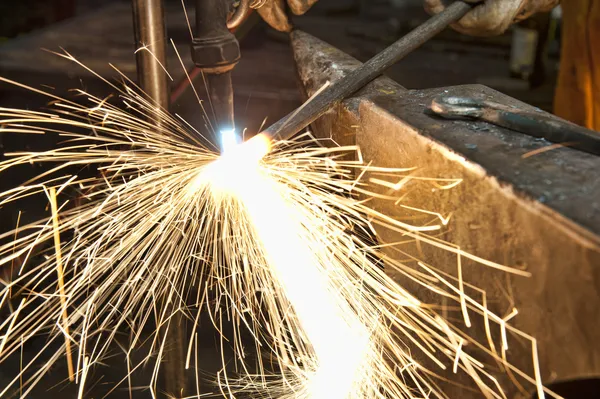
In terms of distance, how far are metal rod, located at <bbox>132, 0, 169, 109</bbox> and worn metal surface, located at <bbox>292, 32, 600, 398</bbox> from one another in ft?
2.26

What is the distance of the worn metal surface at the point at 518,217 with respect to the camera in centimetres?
100

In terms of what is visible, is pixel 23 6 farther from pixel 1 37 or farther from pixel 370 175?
pixel 370 175

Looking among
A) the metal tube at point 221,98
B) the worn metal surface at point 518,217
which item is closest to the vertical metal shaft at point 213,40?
the metal tube at point 221,98

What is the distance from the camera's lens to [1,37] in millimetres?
4973

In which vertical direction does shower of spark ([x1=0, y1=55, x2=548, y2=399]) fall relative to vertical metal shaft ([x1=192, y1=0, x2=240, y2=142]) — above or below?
below

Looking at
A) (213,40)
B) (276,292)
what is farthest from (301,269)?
(213,40)

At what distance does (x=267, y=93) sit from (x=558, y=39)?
326 cm

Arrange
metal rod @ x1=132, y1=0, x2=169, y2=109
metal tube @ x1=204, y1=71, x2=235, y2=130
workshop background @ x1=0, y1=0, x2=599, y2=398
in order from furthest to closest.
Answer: workshop background @ x1=0, y1=0, x2=599, y2=398 < metal rod @ x1=132, y1=0, x2=169, y2=109 < metal tube @ x1=204, y1=71, x2=235, y2=130

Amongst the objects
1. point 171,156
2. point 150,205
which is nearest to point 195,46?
point 171,156

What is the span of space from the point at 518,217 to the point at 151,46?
1.23 metres

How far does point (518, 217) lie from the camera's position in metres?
1.09

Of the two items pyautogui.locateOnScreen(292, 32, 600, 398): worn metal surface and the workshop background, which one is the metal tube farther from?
the workshop background

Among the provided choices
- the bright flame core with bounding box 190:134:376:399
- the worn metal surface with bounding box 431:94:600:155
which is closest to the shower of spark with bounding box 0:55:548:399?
the bright flame core with bounding box 190:134:376:399

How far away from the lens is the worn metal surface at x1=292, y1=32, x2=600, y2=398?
3.27ft
